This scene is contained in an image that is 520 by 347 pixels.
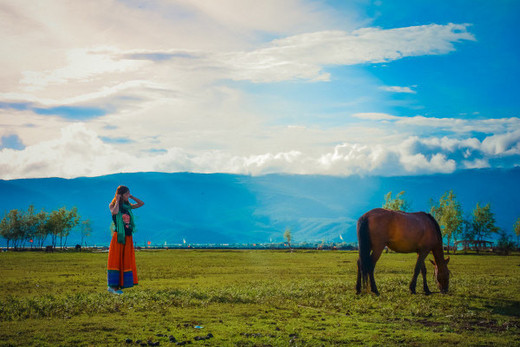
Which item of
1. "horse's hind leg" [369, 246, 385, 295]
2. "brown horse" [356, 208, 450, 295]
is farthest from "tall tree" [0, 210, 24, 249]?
"horse's hind leg" [369, 246, 385, 295]

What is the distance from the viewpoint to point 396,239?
66.6 feet

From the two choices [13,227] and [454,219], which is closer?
[454,219]

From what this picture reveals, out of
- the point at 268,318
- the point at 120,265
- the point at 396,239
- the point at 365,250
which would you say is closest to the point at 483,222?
the point at 396,239

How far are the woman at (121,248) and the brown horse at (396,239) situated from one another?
9.60 metres

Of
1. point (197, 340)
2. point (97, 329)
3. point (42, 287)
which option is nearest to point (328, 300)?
point (197, 340)

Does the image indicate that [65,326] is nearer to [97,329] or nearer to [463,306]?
[97,329]

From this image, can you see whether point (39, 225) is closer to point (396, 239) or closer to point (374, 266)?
point (374, 266)

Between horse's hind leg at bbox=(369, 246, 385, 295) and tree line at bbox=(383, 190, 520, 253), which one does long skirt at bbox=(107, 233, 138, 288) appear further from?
tree line at bbox=(383, 190, 520, 253)

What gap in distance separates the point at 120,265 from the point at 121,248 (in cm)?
66

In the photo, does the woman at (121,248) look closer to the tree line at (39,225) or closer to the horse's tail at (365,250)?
the horse's tail at (365,250)

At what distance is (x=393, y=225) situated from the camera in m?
20.2

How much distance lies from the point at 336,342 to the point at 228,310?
224 inches

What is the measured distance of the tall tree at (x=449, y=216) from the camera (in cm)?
10412

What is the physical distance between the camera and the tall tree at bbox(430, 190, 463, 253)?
104 m
